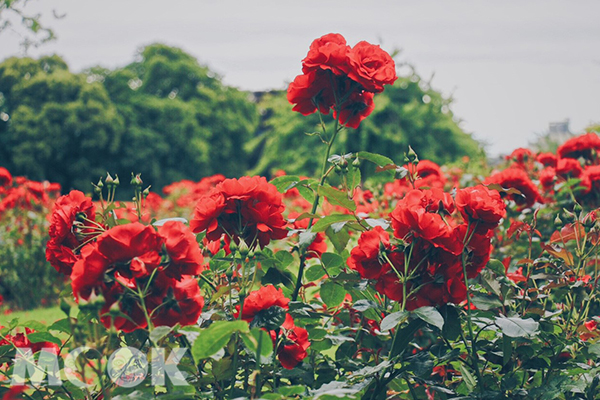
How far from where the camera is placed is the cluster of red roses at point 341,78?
54.8 inches

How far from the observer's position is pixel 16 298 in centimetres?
581

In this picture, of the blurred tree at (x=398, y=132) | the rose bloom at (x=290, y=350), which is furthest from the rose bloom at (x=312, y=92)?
the blurred tree at (x=398, y=132)

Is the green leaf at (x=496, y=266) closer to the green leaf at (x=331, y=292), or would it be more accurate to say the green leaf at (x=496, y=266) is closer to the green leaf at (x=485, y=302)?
the green leaf at (x=485, y=302)

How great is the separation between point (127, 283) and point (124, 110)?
78.5ft

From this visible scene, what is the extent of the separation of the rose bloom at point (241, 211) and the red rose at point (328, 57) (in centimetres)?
38

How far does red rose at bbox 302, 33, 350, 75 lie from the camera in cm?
138

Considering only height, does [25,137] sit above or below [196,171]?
above

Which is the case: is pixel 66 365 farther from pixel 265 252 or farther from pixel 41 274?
pixel 41 274

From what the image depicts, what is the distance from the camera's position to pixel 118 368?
3.92 ft

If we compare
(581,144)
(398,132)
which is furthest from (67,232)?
(398,132)

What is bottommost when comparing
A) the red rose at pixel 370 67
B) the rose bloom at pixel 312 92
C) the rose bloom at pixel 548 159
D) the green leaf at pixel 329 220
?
the rose bloom at pixel 548 159

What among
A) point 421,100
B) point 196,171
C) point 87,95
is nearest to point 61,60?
point 87,95

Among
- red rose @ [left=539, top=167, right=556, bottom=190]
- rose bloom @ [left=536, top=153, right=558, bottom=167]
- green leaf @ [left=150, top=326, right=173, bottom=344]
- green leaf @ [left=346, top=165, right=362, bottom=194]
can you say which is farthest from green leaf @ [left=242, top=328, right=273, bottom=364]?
rose bloom @ [left=536, top=153, right=558, bottom=167]

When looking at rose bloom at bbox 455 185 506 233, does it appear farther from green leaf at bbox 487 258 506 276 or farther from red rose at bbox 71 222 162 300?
red rose at bbox 71 222 162 300
